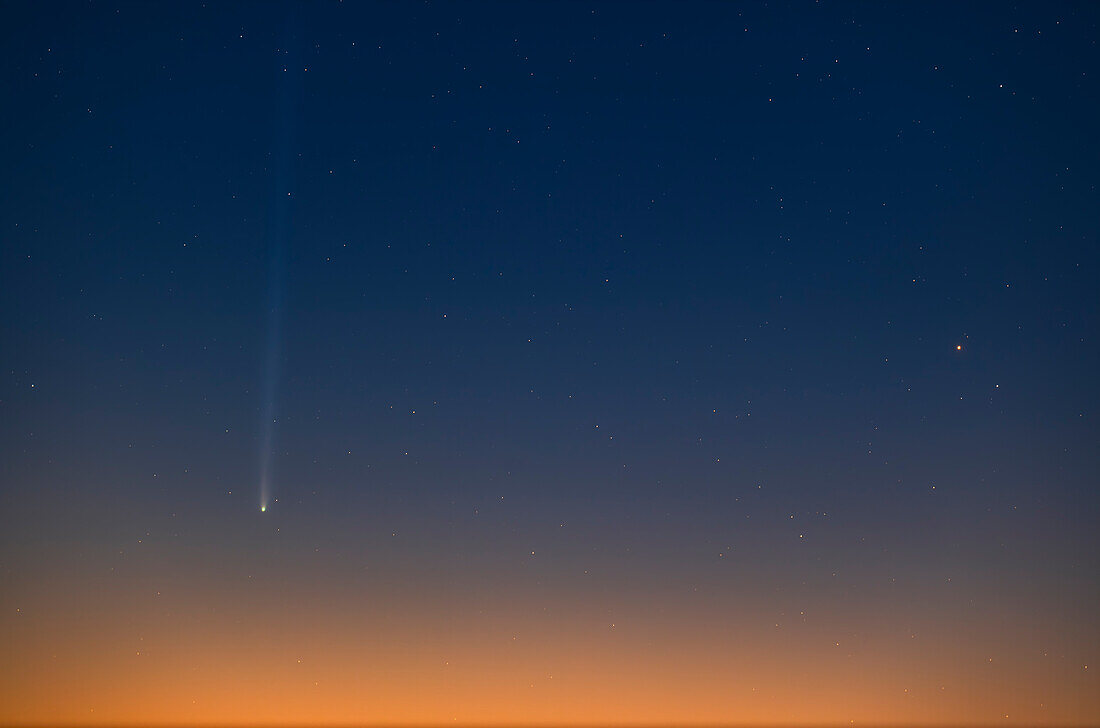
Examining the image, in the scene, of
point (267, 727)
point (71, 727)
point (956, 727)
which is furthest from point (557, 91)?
point (71, 727)

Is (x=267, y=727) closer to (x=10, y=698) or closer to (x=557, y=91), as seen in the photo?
(x=10, y=698)

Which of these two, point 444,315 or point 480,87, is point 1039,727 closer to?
point 444,315

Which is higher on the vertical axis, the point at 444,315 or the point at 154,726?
the point at 444,315

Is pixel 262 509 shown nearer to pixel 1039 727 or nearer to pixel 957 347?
pixel 957 347

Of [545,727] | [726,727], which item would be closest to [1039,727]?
[726,727]

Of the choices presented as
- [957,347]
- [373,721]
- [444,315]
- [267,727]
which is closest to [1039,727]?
[957,347]

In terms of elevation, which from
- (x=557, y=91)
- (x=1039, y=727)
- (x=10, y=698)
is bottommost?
(x=1039, y=727)

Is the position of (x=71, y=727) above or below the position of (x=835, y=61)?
below

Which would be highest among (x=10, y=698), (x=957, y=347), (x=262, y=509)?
(x=957, y=347)
